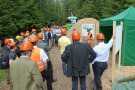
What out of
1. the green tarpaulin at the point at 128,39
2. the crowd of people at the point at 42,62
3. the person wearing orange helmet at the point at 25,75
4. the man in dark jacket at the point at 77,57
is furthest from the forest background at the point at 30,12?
the person wearing orange helmet at the point at 25,75

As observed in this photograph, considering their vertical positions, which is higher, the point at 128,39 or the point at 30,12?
the point at 30,12

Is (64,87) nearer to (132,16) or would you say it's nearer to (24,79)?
(24,79)

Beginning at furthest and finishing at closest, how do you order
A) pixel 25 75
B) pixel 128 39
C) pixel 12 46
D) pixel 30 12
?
pixel 30 12 < pixel 128 39 < pixel 12 46 < pixel 25 75

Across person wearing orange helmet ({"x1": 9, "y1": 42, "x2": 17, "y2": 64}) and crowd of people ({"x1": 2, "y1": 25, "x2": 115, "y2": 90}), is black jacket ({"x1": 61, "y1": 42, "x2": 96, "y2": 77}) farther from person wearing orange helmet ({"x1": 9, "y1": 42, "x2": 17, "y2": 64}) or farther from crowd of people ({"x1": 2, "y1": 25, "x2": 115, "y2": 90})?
person wearing orange helmet ({"x1": 9, "y1": 42, "x2": 17, "y2": 64})

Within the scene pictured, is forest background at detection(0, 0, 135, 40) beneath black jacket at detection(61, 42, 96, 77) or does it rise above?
above

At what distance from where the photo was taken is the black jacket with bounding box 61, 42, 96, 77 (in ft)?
10.5

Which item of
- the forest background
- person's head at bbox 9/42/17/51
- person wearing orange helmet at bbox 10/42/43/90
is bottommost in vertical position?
person wearing orange helmet at bbox 10/42/43/90

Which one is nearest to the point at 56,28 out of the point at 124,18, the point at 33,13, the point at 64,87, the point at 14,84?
the point at 124,18

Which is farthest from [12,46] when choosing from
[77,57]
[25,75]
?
[77,57]

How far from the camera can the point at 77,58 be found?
322 cm

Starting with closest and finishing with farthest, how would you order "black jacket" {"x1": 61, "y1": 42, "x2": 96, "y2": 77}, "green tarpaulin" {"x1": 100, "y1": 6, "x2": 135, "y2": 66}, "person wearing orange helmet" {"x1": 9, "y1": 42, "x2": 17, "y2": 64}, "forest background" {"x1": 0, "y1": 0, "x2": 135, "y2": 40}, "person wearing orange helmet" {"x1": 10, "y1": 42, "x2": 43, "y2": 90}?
"person wearing orange helmet" {"x1": 10, "y1": 42, "x2": 43, "y2": 90} < "black jacket" {"x1": 61, "y1": 42, "x2": 96, "y2": 77} < "person wearing orange helmet" {"x1": 9, "y1": 42, "x2": 17, "y2": 64} < "green tarpaulin" {"x1": 100, "y1": 6, "x2": 135, "y2": 66} < "forest background" {"x1": 0, "y1": 0, "x2": 135, "y2": 40}

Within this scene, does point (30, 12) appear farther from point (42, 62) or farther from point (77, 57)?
point (77, 57)

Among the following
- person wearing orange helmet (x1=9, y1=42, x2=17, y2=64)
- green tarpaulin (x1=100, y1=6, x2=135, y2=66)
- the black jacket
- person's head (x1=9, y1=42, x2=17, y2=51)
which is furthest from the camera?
green tarpaulin (x1=100, y1=6, x2=135, y2=66)

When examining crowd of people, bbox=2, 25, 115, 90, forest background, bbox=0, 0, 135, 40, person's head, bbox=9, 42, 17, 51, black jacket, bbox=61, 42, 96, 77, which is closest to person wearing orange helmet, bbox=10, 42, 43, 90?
crowd of people, bbox=2, 25, 115, 90
